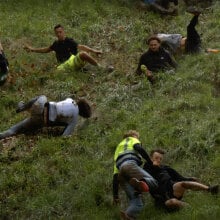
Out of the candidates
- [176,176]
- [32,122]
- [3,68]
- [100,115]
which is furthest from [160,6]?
[176,176]

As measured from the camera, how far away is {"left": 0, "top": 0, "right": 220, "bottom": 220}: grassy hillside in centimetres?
1099

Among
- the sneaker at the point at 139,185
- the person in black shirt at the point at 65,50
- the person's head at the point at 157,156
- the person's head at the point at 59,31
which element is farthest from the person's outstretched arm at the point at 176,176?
the person's head at the point at 59,31

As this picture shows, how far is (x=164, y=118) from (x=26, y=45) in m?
6.01

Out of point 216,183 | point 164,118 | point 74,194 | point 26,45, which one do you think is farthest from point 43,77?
point 216,183

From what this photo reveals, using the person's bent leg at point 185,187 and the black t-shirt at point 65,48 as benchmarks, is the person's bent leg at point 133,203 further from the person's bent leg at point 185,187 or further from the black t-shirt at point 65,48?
the black t-shirt at point 65,48

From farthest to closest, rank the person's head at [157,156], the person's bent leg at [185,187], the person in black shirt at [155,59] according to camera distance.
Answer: the person in black shirt at [155,59]
the person's head at [157,156]
the person's bent leg at [185,187]

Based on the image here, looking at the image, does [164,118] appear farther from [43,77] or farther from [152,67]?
[43,77]

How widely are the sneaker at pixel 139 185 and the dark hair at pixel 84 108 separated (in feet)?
12.0

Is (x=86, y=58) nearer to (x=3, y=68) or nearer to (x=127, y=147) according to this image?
(x=3, y=68)

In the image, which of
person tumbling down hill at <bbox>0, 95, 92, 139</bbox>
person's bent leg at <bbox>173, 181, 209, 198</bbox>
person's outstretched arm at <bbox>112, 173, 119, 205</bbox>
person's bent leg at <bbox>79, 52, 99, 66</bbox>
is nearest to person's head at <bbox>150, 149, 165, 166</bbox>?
person's bent leg at <bbox>173, 181, 209, 198</bbox>

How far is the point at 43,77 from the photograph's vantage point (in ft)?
51.5

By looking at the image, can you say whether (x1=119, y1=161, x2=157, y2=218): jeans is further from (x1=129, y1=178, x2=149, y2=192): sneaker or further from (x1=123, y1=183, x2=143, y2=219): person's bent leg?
(x1=129, y1=178, x2=149, y2=192): sneaker

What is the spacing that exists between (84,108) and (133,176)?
3518mm

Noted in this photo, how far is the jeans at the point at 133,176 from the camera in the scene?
Result: 32.8ft
